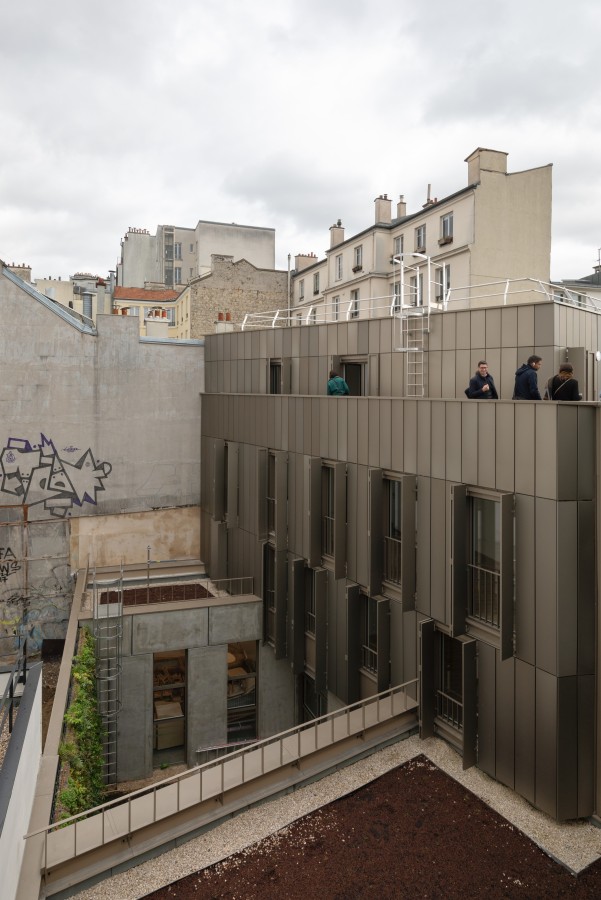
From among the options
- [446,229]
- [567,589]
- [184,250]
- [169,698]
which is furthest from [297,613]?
[184,250]

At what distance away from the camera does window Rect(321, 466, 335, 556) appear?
52.4 ft

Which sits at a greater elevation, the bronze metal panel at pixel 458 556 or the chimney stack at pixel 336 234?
the chimney stack at pixel 336 234

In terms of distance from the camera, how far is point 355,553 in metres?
14.6

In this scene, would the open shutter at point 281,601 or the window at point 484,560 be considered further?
the open shutter at point 281,601

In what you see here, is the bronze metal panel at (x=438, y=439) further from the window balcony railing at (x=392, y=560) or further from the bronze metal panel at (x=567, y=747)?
the bronze metal panel at (x=567, y=747)

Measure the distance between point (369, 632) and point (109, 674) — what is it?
25.4 ft

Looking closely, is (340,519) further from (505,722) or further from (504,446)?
(505,722)

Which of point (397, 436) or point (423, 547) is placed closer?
point (423, 547)

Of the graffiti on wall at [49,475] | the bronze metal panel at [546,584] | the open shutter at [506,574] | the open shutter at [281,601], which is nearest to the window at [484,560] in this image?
the open shutter at [506,574]

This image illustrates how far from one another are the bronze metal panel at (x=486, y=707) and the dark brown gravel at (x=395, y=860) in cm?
77

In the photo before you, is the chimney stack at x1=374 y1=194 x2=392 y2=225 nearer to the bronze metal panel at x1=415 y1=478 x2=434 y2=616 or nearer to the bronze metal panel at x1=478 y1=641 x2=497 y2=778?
the bronze metal panel at x1=415 y1=478 x2=434 y2=616

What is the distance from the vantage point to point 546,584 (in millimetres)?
9641

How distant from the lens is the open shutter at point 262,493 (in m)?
18.7

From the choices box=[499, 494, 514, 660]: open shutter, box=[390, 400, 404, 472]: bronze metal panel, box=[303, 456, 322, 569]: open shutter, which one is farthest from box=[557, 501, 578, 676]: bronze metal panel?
box=[303, 456, 322, 569]: open shutter
